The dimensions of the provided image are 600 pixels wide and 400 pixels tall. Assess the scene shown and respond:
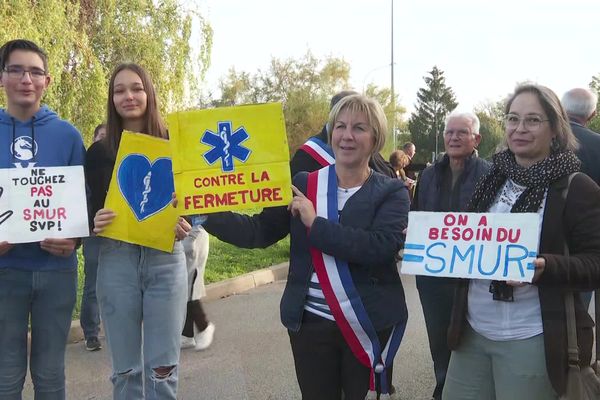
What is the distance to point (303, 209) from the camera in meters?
2.43

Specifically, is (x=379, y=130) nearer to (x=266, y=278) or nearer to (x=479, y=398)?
(x=479, y=398)

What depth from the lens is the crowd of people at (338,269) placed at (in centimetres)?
224

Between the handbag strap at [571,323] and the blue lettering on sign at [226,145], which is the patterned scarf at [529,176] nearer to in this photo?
the handbag strap at [571,323]

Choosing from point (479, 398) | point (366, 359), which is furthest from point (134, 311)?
point (479, 398)

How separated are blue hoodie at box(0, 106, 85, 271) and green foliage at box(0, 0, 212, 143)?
20.0ft

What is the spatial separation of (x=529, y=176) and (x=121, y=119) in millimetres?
1965

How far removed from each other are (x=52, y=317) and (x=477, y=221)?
80.5 inches

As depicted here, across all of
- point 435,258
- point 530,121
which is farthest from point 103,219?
Result: point 530,121

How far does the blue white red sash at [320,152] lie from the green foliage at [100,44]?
5944 mm

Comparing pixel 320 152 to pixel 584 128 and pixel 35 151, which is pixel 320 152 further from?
pixel 584 128

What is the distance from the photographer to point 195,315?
533 centimetres

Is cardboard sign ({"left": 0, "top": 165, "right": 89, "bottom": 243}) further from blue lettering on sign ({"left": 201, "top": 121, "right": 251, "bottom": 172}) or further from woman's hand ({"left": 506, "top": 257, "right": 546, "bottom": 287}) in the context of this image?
woman's hand ({"left": 506, "top": 257, "right": 546, "bottom": 287})

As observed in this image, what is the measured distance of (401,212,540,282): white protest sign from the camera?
220 cm

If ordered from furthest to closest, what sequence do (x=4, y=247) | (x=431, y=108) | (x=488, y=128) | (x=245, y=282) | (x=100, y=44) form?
1. (x=431, y=108)
2. (x=488, y=128)
3. (x=100, y=44)
4. (x=245, y=282)
5. (x=4, y=247)
